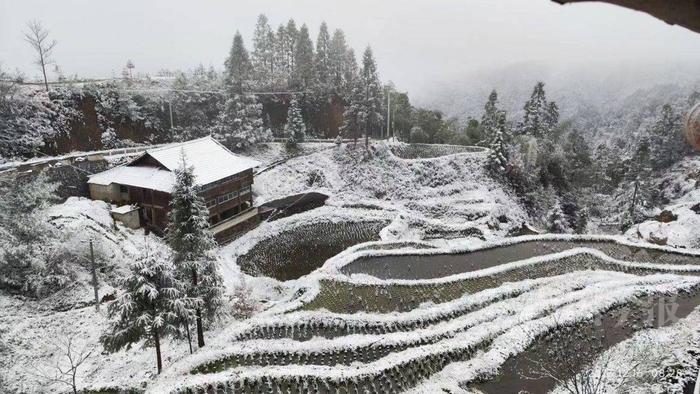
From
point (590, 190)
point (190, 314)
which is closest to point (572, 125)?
point (590, 190)

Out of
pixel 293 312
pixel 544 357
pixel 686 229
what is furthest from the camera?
pixel 686 229

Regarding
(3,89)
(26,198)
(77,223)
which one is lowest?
(77,223)

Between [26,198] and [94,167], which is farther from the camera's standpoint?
[94,167]

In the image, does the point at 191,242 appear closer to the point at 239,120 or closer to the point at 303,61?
the point at 239,120

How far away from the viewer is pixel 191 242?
16.2m

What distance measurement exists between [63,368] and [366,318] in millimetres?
11792

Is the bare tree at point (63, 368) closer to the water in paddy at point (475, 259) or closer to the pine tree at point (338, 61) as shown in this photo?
the water in paddy at point (475, 259)

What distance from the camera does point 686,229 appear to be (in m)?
30.2

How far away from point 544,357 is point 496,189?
977 inches

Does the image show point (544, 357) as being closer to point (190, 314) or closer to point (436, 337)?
point (436, 337)

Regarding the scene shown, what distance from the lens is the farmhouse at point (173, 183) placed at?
90.1 ft

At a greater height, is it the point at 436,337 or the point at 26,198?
the point at 26,198

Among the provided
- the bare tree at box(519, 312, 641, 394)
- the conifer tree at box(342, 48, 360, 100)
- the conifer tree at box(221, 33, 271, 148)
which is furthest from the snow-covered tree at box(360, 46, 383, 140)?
the bare tree at box(519, 312, 641, 394)

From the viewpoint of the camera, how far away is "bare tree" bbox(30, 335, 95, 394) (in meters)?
15.6
